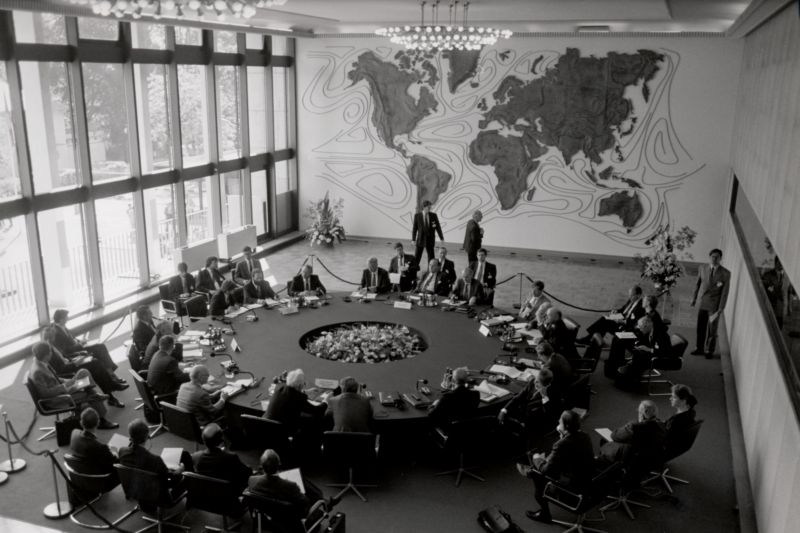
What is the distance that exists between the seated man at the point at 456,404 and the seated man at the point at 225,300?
4.51 metres

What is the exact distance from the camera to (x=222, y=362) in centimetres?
914

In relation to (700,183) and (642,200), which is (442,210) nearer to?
(642,200)

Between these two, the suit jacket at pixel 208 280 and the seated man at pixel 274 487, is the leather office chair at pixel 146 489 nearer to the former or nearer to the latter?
the seated man at pixel 274 487

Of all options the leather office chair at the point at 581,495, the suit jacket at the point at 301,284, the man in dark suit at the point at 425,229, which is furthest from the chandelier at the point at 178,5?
the man in dark suit at the point at 425,229

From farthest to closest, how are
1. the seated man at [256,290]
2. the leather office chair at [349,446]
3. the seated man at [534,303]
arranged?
the seated man at [256,290] → the seated man at [534,303] → the leather office chair at [349,446]

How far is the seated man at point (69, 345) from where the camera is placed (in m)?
9.80

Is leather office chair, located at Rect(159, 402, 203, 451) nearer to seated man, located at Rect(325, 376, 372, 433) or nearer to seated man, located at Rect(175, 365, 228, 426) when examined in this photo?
seated man, located at Rect(175, 365, 228, 426)

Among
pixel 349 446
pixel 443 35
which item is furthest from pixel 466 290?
pixel 349 446

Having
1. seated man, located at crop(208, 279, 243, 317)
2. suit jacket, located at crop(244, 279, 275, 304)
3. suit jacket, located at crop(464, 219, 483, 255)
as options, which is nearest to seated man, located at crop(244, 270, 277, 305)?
suit jacket, located at crop(244, 279, 275, 304)

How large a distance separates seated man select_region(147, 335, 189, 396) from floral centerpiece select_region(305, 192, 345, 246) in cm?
1024

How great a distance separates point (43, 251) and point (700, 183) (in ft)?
45.7

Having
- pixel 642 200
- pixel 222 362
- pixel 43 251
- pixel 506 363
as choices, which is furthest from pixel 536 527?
pixel 642 200

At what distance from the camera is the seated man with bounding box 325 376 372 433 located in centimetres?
750

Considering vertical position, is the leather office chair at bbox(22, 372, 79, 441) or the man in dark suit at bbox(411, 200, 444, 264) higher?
the man in dark suit at bbox(411, 200, 444, 264)
